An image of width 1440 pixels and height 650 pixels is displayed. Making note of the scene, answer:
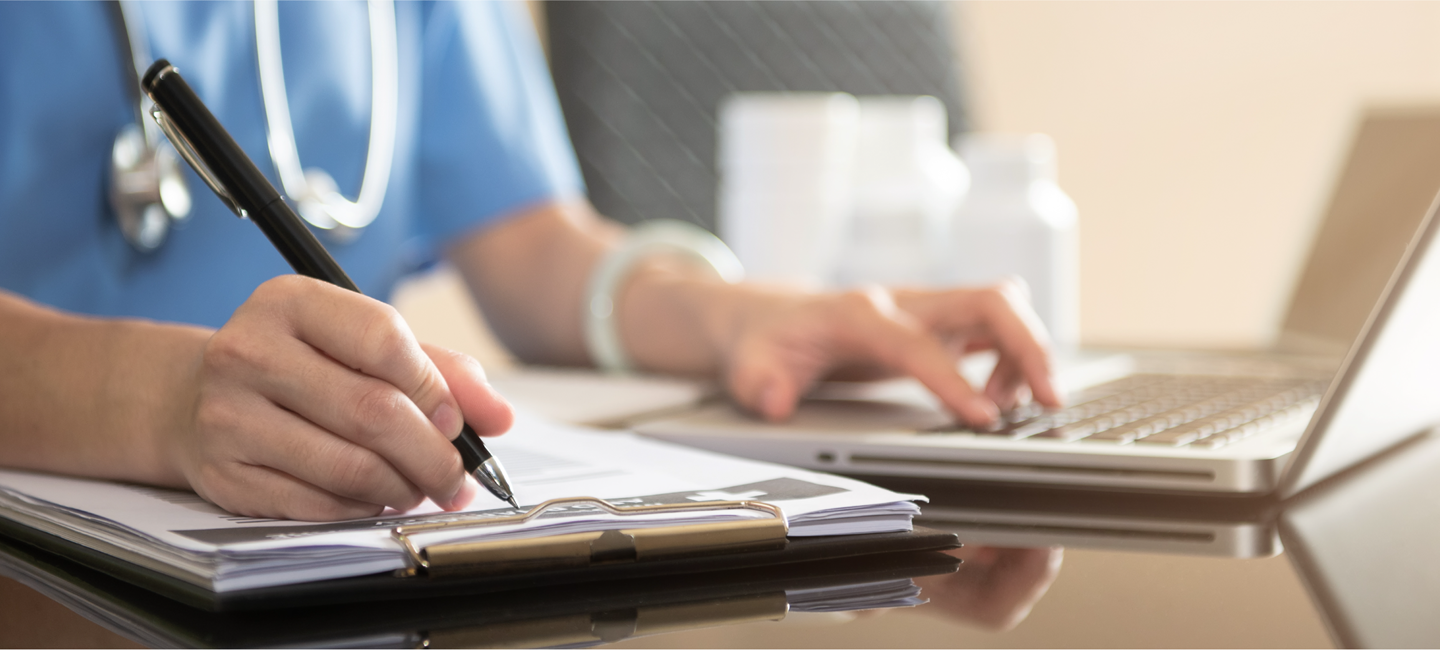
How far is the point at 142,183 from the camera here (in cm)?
59

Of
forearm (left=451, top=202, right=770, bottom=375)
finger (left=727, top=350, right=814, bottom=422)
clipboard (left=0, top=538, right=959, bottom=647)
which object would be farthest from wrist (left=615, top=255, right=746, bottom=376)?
clipboard (left=0, top=538, right=959, bottom=647)

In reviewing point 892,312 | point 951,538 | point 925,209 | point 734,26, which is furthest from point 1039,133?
point 951,538

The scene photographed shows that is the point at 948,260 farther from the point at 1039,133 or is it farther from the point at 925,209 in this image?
the point at 1039,133

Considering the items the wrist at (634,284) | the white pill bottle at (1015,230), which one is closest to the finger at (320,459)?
the wrist at (634,284)

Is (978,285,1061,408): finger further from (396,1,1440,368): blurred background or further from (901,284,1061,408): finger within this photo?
(396,1,1440,368): blurred background

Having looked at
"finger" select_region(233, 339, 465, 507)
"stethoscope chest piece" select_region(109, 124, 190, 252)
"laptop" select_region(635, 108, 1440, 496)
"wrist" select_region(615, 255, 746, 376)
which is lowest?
"finger" select_region(233, 339, 465, 507)

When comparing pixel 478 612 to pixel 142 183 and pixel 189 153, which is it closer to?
pixel 189 153

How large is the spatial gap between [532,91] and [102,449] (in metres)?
0.69

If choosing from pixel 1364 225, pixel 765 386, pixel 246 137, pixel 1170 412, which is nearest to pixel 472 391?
pixel 765 386

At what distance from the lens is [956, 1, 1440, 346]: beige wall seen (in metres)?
2.06

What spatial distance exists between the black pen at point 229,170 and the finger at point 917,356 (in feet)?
0.90

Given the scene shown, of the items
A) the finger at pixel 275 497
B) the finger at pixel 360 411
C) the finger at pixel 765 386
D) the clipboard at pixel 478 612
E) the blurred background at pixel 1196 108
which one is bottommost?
the clipboard at pixel 478 612

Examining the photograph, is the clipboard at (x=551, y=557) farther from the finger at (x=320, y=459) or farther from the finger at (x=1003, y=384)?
the finger at (x=1003, y=384)

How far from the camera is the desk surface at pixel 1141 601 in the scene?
267 mm
